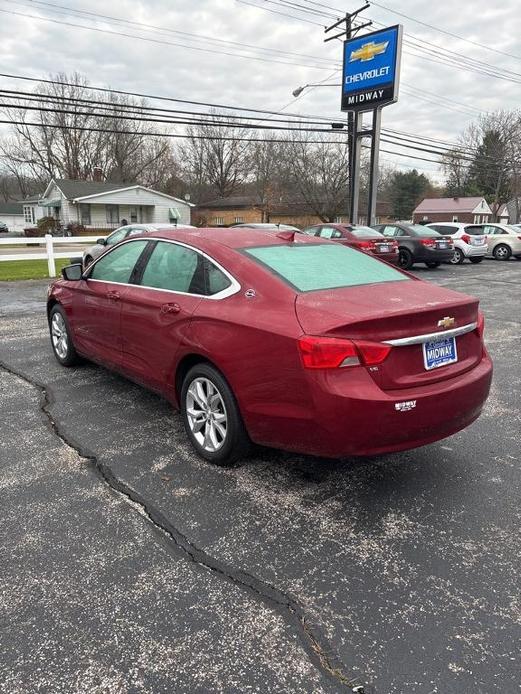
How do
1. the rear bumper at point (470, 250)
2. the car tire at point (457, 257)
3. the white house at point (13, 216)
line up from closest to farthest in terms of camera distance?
the rear bumper at point (470, 250), the car tire at point (457, 257), the white house at point (13, 216)

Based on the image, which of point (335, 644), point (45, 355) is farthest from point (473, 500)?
point (45, 355)

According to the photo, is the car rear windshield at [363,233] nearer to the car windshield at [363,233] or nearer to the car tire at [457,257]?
the car windshield at [363,233]

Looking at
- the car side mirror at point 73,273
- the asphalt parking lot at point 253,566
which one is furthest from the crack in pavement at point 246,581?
the car side mirror at point 73,273

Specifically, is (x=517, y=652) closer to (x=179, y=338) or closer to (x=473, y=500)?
(x=473, y=500)

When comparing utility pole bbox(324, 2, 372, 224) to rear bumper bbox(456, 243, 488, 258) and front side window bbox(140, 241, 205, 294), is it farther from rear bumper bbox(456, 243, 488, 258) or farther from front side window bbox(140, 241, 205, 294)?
front side window bbox(140, 241, 205, 294)

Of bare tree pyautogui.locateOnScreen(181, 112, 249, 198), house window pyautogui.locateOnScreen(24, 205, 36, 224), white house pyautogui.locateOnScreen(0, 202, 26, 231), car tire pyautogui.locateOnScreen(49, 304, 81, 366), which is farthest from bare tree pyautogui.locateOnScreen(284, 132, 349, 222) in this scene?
car tire pyautogui.locateOnScreen(49, 304, 81, 366)

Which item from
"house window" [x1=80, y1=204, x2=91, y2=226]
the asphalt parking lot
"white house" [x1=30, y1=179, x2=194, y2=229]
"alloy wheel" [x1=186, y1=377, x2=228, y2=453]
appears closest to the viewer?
the asphalt parking lot

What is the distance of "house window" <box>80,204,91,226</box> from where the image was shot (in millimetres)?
46719

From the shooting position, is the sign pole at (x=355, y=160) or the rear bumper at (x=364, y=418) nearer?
the rear bumper at (x=364, y=418)

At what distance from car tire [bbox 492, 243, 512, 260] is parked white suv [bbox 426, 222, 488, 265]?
2841 mm

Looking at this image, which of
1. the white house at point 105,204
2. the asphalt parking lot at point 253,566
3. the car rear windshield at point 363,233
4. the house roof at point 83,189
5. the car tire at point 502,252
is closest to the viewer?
the asphalt parking lot at point 253,566

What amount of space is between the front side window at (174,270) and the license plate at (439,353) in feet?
5.12

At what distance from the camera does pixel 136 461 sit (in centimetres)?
365

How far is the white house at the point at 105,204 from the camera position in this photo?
45.7 m
